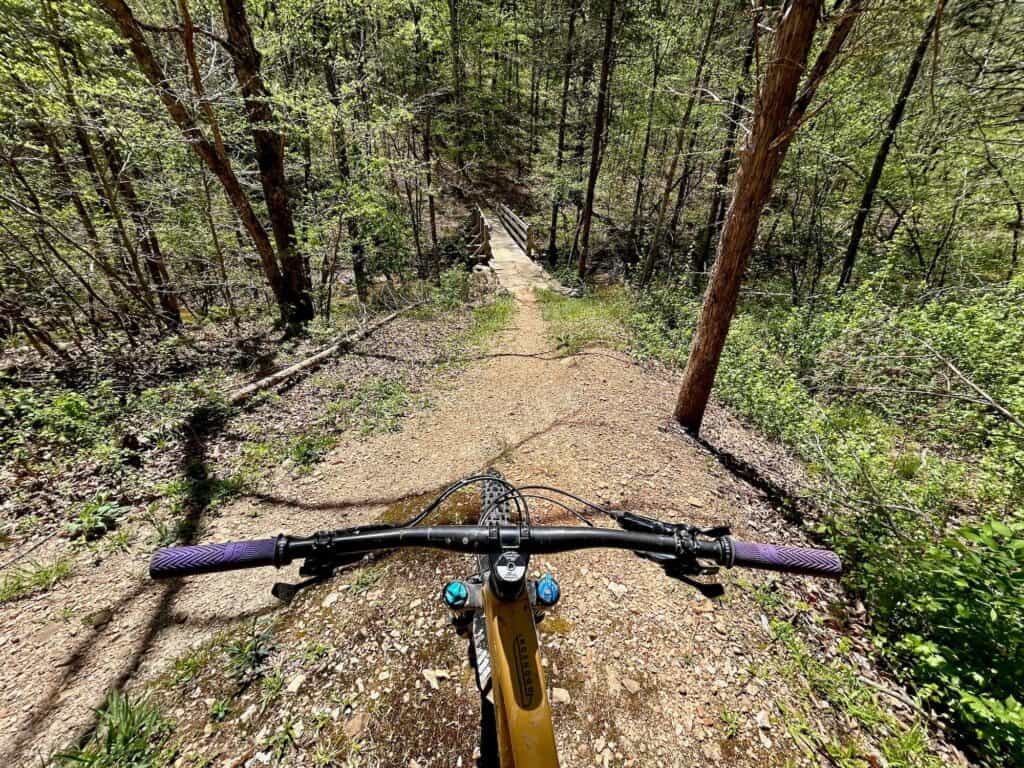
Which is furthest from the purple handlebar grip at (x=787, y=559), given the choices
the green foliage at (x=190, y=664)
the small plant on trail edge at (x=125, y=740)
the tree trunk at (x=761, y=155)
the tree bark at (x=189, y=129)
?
Answer: the tree bark at (x=189, y=129)

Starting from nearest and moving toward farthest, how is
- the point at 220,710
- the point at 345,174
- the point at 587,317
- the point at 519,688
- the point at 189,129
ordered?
the point at 519,688 → the point at 220,710 → the point at 189,129 → the point at 345,174 → the point at 587,317

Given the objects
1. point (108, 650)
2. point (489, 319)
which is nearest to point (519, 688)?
point (108, 650)

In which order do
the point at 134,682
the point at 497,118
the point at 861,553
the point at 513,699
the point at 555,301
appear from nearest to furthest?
1. the point at 513,699
2. the point at 134,682
3. the point at 861,553
4. the point at 555,301
5. the point at 497,118

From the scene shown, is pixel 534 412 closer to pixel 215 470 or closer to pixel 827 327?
pixel 215 470

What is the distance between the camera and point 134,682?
2818 mm

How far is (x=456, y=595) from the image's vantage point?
197 centimetres

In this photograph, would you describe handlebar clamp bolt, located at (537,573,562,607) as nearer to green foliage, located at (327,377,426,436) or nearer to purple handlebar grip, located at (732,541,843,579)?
purple handlebar grip, located at (732,541,843,579)

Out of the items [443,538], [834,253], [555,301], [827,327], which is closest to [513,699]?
[443,538]

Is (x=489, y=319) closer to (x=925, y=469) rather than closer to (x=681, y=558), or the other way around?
(x=925, y=469)

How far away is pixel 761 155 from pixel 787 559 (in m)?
4.64

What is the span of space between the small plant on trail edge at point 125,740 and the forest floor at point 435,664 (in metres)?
0.09

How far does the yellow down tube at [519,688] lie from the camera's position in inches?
55.9

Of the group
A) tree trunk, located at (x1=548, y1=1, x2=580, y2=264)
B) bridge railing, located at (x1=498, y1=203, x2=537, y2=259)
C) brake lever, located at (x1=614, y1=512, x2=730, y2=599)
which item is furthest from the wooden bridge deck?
brake lever, located at (x1=614, y1=512, x2=730, y2=599)

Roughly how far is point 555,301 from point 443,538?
477 inches
